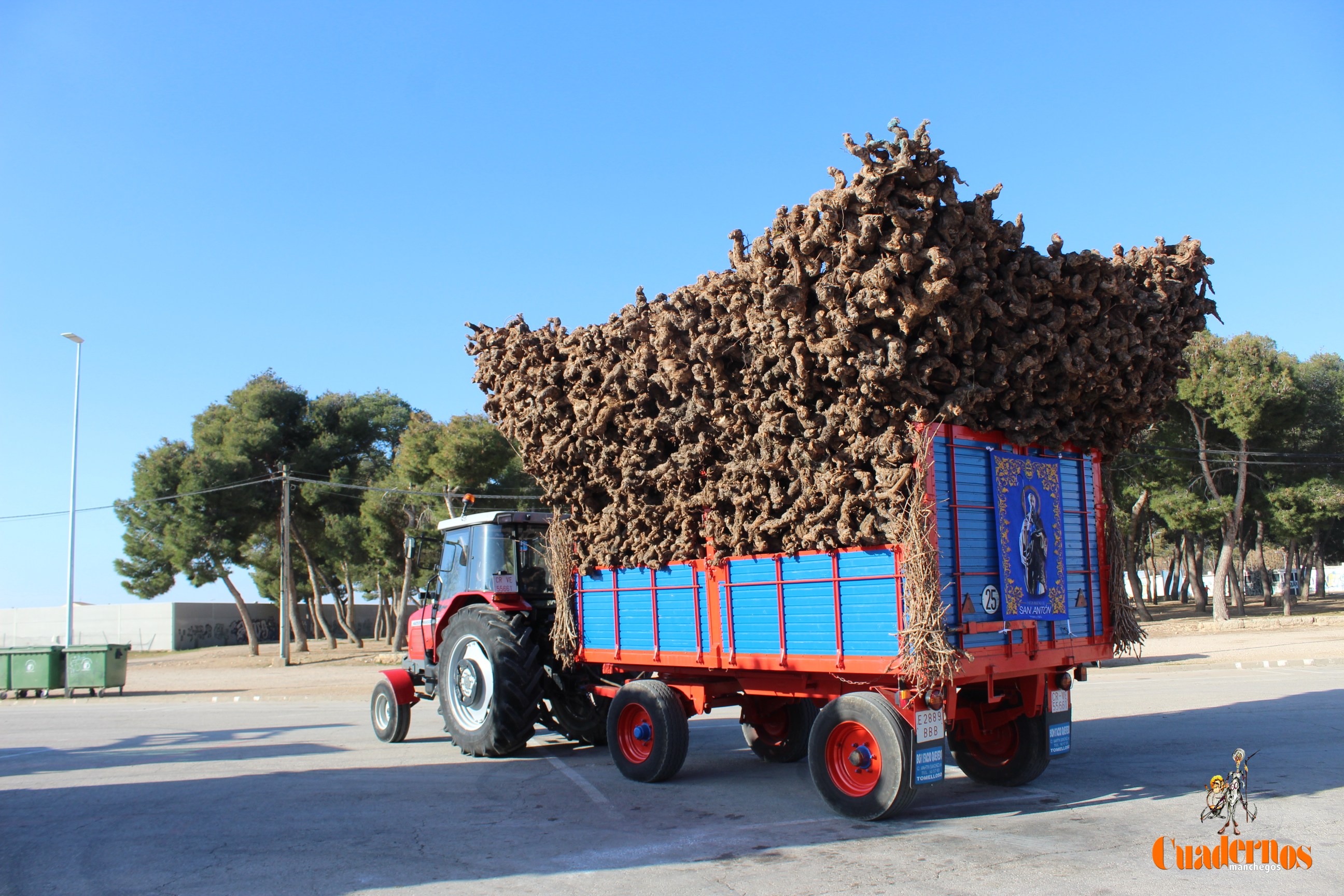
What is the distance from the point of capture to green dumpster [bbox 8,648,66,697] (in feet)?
76.2

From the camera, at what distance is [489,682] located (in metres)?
10.7

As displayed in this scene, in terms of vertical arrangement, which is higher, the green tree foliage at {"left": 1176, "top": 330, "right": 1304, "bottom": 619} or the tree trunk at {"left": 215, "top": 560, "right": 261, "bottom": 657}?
the green tree foliage at {"left": 1176, "top": 330, "right": 1304, "bottom": 619}

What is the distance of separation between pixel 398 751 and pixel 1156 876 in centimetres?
902

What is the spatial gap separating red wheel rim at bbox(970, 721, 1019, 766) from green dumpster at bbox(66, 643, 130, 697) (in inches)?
878

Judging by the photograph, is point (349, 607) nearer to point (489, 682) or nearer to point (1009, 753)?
point (489, 682)

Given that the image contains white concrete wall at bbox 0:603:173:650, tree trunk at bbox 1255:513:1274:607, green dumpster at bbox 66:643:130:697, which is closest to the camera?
green dumpster at bbox 66:643:130:697

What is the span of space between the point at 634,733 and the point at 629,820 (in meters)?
1.88

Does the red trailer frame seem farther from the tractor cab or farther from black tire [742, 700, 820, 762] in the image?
the tractor cab

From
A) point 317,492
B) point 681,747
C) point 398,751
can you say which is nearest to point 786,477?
point 681,747

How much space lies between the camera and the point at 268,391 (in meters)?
38.4

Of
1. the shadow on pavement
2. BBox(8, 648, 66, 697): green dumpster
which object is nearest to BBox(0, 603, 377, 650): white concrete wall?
BBox(8, 648, 66, 697): green dumpster

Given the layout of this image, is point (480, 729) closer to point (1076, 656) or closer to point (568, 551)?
point (568, 551)

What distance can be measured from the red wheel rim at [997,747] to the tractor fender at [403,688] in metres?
7.34
